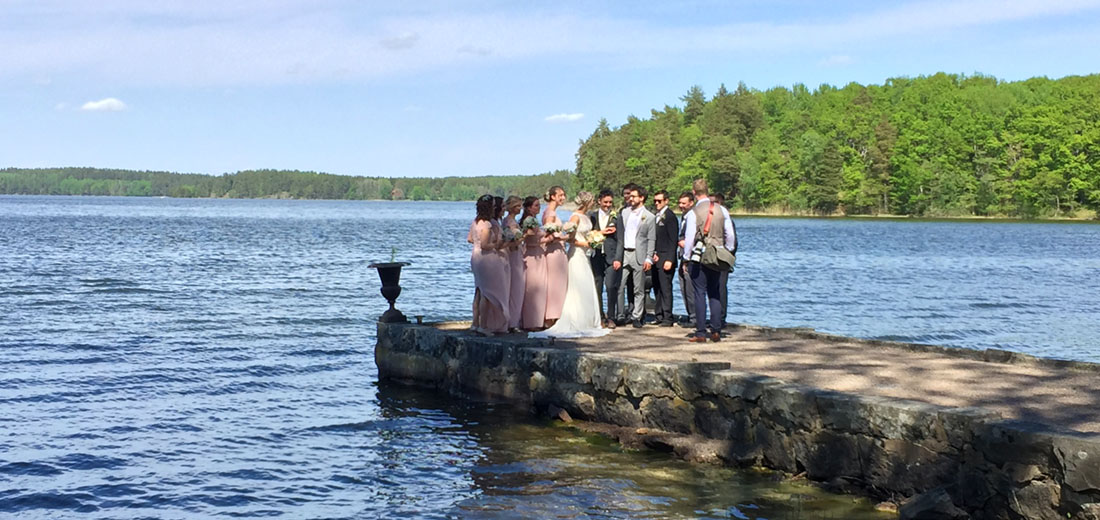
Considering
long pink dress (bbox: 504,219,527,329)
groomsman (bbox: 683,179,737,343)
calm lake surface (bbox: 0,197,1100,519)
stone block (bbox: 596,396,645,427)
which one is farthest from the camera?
long pink dress (bbox: 504,219,527,329)

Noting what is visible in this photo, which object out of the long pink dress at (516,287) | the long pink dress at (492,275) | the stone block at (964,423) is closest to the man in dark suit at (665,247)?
the long pink dress at (516,287)

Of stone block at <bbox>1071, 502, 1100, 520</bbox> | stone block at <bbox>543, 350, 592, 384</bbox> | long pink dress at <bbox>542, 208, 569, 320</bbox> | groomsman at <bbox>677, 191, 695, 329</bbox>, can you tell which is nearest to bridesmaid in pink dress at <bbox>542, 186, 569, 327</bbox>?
long pink dress at <bbox>542, 208, 569, 320</bbox>

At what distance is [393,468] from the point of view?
11.6 m

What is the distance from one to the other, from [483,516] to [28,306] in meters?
21.1

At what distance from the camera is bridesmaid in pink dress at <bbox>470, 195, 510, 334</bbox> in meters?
14.9

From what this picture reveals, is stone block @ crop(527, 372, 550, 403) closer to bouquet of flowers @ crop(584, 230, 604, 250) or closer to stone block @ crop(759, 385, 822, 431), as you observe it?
bouquet of flowers @ crop(584, 230, 604, 250)

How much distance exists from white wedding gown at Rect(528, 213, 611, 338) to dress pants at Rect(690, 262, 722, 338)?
4.83 ft

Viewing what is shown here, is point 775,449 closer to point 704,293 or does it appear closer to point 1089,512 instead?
point 1089,512

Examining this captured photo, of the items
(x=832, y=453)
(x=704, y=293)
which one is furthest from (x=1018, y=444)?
(x=704, y=293)

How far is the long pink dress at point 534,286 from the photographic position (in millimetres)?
15422

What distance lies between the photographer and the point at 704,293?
1430cm

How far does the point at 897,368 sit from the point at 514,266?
549cm

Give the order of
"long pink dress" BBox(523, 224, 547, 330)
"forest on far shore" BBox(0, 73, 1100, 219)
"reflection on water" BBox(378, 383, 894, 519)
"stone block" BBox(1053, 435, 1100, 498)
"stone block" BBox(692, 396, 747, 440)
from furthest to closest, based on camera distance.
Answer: "forest on far shore" BBox(0, 73, 1100, 219) → "long pink dress" BBox(523, 224, 547, 330) → "stone block" BBox(692, 396, 747, 440) → "reflection on water" BBox(378, 383, 894, 519) → "stone block" BBox(1053, 435, 1100, 498)

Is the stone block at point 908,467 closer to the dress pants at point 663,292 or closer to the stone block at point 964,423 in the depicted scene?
the stone block at point 964,423
